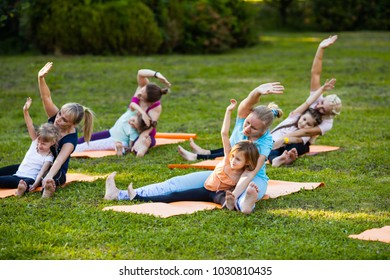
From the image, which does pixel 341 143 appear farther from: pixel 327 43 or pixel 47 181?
pixel 47 181

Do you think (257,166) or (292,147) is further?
(292,147)

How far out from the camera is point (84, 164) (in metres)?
7.53

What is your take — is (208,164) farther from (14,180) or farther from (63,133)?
(14,180)

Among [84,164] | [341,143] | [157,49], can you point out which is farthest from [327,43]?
[157,49]

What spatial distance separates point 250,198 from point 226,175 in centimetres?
45

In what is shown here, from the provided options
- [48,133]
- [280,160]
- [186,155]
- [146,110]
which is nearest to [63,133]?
[48,133]

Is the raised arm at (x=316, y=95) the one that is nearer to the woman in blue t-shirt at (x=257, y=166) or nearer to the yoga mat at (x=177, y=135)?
the yoga mat at (x=177, y=135)

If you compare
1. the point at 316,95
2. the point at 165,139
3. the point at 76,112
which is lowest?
the point at 165,139

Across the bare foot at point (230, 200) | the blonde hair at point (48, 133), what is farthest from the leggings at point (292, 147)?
the blonde hair at point (48, 133)

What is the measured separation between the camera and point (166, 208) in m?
5.59

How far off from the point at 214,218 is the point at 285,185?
128 centimetres

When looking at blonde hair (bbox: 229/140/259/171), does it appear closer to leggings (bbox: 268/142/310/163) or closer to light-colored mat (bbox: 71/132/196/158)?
leggings (bbox: 268/142/310/163)

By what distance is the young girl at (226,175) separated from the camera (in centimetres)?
563

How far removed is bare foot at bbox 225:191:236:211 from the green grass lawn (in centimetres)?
7
